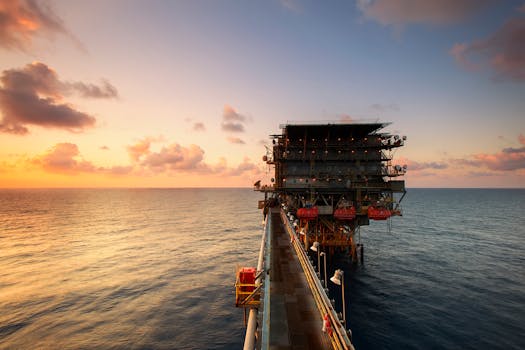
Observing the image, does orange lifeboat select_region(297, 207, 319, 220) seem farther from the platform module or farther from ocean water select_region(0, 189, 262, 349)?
ocean water select_region(0, 189, 262, 349)

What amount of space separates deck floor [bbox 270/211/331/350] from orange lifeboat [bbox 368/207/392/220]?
20597 mm

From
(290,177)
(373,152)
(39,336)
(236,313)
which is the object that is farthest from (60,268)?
(373,152)

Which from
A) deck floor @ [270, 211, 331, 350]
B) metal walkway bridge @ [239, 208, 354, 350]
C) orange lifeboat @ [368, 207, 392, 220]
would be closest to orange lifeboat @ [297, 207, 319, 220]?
orange lifeboat @ [368, 207, 392, 220]

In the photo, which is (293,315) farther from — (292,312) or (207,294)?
(207,294)

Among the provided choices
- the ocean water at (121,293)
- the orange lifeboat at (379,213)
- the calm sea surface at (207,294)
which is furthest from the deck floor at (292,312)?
the orange lifeboat at (379,213)

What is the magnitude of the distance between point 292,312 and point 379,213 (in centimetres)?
2911

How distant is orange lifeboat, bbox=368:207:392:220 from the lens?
3922 centimetres

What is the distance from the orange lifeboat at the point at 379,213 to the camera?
3922 cm

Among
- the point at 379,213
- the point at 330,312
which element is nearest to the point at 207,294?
the point at 330,312

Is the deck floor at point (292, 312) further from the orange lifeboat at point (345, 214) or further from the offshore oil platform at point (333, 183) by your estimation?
the orange lifeboat at point (345, 214)

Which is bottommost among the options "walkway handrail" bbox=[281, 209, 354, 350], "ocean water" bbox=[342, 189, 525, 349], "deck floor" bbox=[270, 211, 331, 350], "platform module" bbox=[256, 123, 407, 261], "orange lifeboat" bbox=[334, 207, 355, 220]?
"ocean water" bbox=[342, 189, 525, 349]

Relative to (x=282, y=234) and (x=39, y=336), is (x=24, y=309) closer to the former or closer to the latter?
(x=39, y=336)

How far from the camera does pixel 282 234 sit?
3719 cm

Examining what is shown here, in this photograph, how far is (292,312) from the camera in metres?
15.8
